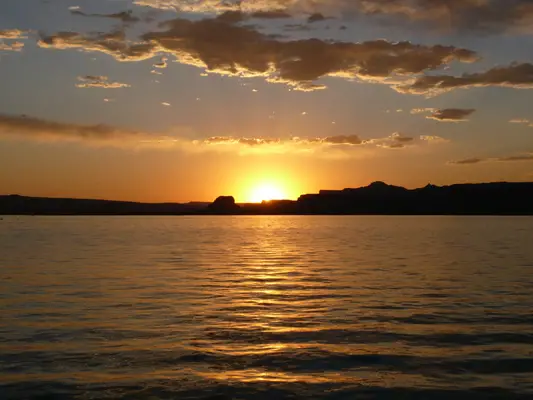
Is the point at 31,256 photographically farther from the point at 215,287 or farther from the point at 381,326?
the point at 381,326

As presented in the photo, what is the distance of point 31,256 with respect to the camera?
→ 199ft

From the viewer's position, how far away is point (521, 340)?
2141 cm

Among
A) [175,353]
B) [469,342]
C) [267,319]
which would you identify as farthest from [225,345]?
[469,342]

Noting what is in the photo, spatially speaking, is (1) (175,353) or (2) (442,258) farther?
(2) (442,258)

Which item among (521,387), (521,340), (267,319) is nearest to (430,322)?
(521,340)

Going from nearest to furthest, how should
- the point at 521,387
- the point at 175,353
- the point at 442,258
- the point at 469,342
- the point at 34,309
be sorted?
1. the point at 521,387
2. the point at 175,353
3. the point at 469,342
4. the point at 34,309
5. the point at 442,258

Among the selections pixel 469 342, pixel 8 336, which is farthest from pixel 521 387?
pixel 8 336

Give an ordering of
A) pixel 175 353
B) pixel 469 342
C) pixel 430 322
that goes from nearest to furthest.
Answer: pixel 175 353 → pixel 469 342 → pixel 430 322

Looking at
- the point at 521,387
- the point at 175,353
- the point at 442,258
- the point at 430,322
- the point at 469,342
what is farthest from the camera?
the point at 442,258

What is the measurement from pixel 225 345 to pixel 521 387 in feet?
31.9

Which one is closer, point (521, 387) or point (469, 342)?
point (521, 387)

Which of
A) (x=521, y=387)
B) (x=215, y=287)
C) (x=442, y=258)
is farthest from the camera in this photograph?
(x=442, y=258)

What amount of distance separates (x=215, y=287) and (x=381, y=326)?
15638mm

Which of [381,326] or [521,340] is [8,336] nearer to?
[381,326]
